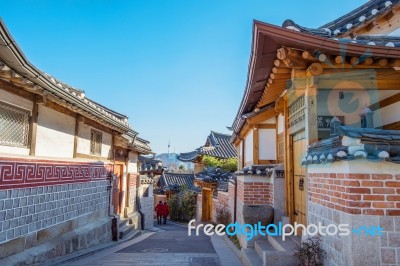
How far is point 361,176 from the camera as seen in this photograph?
10.5 ft

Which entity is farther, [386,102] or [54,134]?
[54,134]

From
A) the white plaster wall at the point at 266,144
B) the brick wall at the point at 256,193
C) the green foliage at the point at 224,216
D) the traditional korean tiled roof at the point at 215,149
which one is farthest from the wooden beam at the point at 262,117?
the traditional korean tiled roof at the point at 215,149

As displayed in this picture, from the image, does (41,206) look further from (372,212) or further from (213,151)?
(213,151)

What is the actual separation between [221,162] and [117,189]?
14461 millimetres

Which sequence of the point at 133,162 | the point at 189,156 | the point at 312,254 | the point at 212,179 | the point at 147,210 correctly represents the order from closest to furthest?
the point at 312,254 → the point at 133,162 → the point at 212,179 → the point at 147,210 → the point at 189,156

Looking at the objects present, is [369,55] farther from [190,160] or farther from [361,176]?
[190,160]

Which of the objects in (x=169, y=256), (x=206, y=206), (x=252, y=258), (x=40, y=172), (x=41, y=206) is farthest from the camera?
(x=206, y=206)

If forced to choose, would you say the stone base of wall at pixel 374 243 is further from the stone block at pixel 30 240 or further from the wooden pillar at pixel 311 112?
the stone block at pixel 30 240

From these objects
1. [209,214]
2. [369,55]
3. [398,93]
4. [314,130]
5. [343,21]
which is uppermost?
[343,21]

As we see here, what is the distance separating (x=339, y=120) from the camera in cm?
494

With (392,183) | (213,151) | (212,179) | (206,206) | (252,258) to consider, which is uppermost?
(213,151)

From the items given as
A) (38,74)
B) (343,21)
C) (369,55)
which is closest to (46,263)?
(38,74)

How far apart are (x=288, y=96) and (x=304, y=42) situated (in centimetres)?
262

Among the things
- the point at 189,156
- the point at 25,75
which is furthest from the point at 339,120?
the point at 189,156
